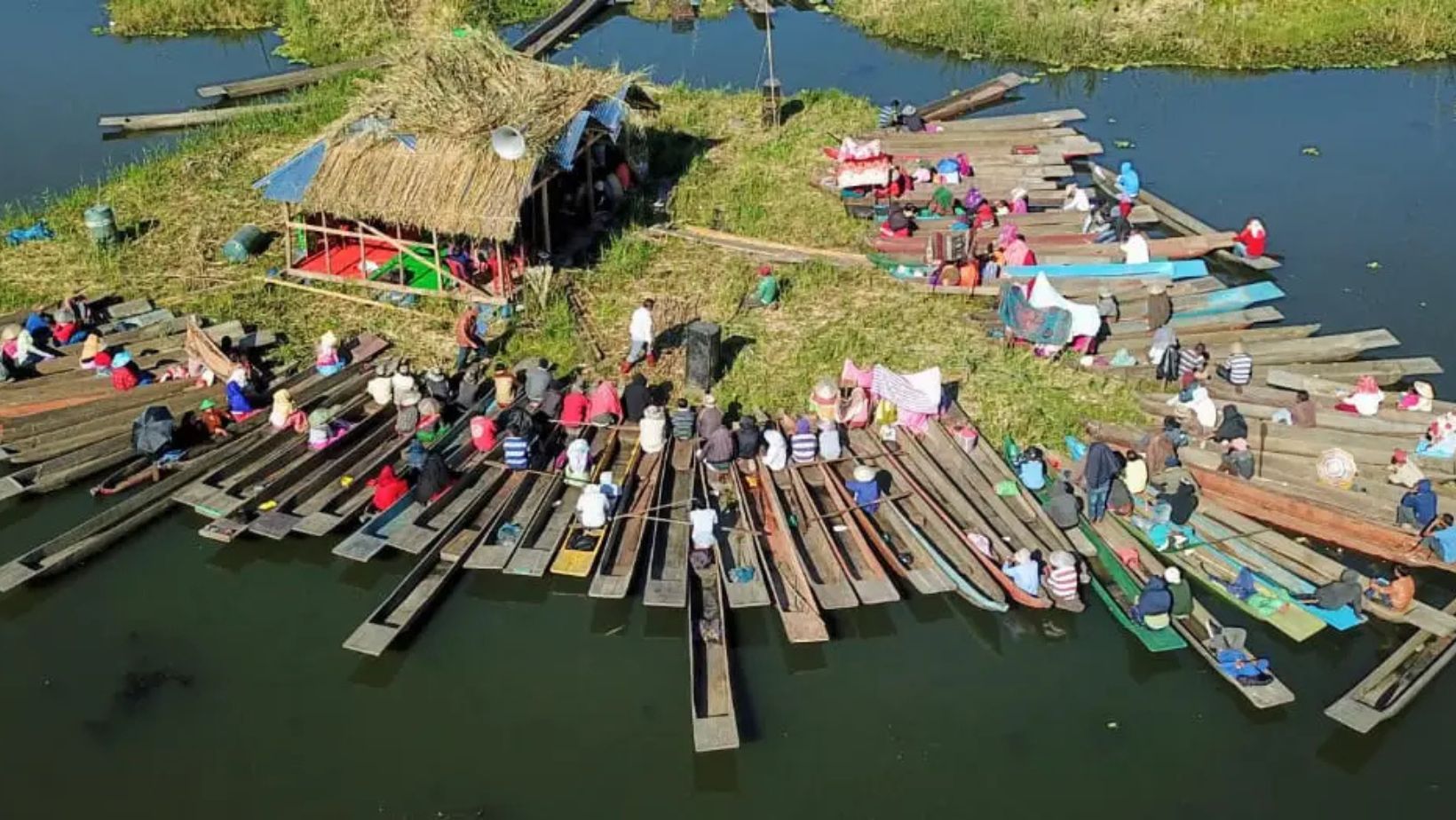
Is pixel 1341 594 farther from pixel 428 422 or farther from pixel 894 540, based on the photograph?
pixel 428 422

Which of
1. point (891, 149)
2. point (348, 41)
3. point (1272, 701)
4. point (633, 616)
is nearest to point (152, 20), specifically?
point (348, 41)

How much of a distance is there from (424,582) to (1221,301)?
17.7 m

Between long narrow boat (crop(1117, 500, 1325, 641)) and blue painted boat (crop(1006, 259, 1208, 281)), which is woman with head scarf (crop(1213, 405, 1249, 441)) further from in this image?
blue painted boat (crop(1006, 259, 1208, 281))

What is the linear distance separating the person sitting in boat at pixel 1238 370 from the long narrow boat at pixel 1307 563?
3609mm

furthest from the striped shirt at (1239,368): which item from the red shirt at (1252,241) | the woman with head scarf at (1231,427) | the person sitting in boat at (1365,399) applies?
the red shirt at (1252,241)

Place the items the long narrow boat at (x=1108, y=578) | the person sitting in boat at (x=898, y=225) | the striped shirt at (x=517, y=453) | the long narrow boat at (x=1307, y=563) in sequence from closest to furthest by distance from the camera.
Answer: the long narrow boat at (x=1108, y=578), the long narrow boat at (x=1307, y=563), the striped shirt at (x=517, y=453), the person sitting in boat at (x=898, y=225)

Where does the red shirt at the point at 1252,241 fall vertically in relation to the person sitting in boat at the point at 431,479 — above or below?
above

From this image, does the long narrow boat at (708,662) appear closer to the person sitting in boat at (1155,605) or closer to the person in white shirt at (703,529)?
the person in white shirt at (703,529)

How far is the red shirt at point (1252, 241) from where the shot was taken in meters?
29.1

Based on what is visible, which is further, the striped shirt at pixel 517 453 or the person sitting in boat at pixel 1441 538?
the striped shirt at pixel 517 453

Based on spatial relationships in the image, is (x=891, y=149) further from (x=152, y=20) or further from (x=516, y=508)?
(x=152, y=20)

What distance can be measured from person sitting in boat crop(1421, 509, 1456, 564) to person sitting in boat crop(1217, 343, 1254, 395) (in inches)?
181

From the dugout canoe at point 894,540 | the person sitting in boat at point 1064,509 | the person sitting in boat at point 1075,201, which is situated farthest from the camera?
the person sitting in boat at point 1075,201

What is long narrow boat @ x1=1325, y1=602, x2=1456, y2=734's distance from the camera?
17.4m
